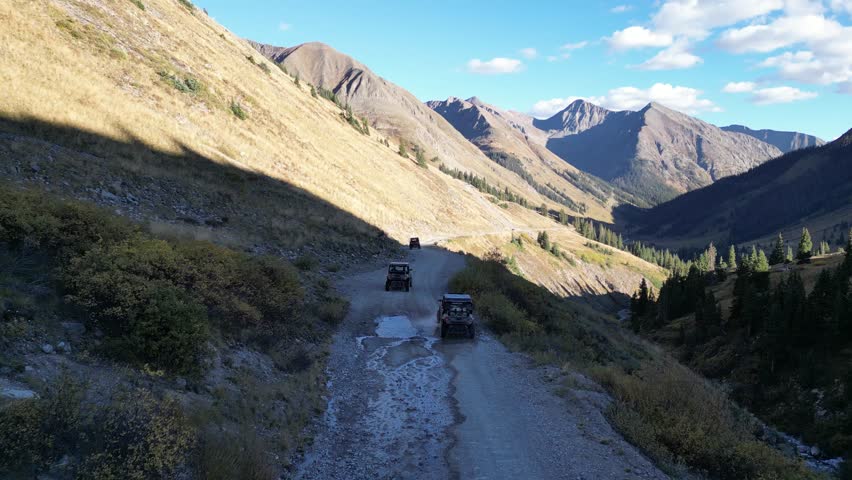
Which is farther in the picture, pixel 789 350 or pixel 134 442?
pixel 789 350

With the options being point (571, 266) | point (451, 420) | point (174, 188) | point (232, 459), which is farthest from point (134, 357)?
point (571, 266)

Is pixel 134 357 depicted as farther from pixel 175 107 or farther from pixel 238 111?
pixel 238 111

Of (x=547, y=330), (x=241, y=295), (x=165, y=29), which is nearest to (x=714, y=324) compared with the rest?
(x=547, y=330)

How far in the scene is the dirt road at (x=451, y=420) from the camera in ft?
32.9

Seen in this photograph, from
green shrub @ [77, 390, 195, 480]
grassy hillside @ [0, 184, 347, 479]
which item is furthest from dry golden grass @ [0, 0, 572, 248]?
green shrub @ [77, 390, 195, 480]

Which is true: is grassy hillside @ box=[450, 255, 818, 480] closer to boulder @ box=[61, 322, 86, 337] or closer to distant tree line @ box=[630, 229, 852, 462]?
boulder @ box=[61, 322, 86, 337]

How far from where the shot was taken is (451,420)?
12.5 metres

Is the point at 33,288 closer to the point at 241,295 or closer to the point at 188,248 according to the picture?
the point at 188,248

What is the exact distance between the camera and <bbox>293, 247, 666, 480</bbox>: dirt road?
10023 millimetres

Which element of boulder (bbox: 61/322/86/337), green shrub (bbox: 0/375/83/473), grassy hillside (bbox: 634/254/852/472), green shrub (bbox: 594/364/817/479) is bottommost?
grassy hillside (bbox: 634/254/852/472)

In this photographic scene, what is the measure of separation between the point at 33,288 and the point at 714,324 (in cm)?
6984

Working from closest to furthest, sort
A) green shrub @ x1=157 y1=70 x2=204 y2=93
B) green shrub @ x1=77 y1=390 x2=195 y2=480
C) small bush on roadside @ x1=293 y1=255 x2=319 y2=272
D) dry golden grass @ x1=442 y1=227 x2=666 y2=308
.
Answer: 1. green shrub @ x1=77 y1=390 x2=195 y2=480
2. small bush on roadside @ x1=293 y1=255 x2=319 y2=272
3. green shrub @ x1=157 y1=70 x2=204 y2=93
4. dry golden grass @ x1=442 y1=227 x2=666 y2=308

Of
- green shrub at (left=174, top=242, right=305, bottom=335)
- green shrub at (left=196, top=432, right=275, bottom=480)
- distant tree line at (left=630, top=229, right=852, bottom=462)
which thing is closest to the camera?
Result: green shrub at (left=196, top=432, right=275, bottom=480)

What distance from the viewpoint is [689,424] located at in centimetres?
1176
